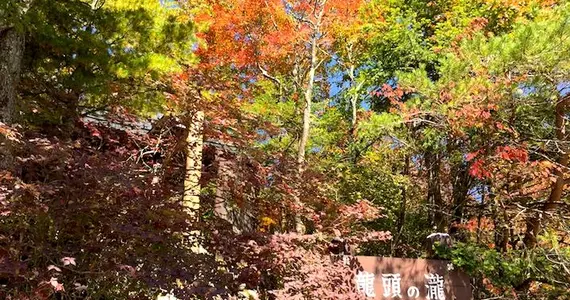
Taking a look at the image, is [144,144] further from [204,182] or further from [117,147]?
[204,182]

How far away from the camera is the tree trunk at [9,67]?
417cm

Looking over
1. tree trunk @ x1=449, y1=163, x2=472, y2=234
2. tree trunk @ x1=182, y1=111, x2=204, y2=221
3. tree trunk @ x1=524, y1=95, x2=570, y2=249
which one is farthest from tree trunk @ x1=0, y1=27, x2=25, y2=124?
tree trunk @ x1=449, y1=163, x2=472, y2=234

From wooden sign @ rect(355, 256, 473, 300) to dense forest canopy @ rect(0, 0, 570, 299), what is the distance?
8.6 inches

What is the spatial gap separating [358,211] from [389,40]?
5.30 m

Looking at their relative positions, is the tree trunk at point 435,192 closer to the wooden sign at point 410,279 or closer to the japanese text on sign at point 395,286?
the wooden sign at point 410,279

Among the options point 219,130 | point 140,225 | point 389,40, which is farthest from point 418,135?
point 140,225

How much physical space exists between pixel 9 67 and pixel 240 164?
238 cm

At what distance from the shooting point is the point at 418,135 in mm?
9000

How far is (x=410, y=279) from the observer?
18.0ft

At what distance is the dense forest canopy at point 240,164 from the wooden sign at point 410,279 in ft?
0.72

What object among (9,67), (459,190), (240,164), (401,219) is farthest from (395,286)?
(9,67)

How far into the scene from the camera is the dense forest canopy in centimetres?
351

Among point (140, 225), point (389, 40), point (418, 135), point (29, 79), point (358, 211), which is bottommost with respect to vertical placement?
point (140, 225)

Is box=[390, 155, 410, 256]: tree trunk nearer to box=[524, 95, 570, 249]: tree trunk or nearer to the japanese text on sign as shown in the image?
box=[524, 95, 570, 249]: tree trunk
